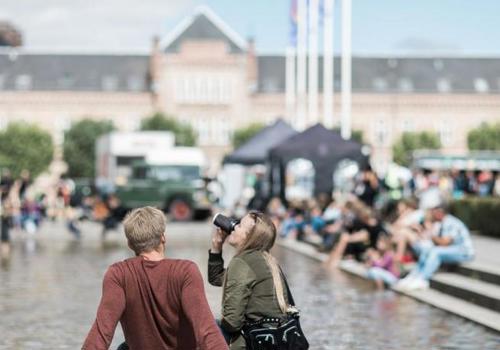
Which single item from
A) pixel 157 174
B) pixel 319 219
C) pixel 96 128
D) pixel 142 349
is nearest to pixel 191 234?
pixel 319 219

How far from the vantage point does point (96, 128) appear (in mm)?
117375

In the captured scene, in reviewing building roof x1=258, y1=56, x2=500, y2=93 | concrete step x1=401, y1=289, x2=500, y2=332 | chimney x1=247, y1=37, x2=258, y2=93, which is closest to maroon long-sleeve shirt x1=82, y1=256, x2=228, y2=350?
concrete step x1=401, y1=289, x2=500, y2=332

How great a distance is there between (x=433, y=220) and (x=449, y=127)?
115 m

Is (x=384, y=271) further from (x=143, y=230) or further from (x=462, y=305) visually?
(x=143, y=230)

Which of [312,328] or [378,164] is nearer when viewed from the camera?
[312,328]

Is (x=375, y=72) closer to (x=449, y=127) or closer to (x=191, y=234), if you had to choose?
(x=449, y=127)

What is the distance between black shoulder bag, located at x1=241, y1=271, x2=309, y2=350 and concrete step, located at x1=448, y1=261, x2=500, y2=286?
1022cm

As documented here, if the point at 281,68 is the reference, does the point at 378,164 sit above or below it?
below

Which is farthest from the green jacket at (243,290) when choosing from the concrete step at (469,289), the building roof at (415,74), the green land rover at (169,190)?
the building roof at (415,74)

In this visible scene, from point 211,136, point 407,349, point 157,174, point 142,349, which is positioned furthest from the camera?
point 211,136

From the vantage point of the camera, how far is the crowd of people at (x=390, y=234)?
61.0 ft

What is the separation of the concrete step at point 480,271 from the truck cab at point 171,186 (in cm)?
3141

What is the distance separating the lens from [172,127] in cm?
11650

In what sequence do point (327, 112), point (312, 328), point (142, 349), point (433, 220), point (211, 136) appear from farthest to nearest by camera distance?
point (211, 136)
point (327, 112)
point (433, 220)
point (312, 328)
point (142, 349)
